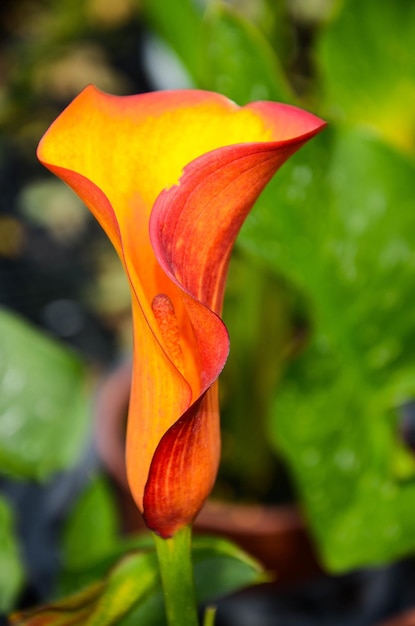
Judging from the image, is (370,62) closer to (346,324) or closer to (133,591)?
(346,324)

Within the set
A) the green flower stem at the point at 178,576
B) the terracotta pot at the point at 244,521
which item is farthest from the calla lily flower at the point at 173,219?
the terracotta pot at the point at 244,521

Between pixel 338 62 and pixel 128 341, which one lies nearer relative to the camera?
pixel 338 62

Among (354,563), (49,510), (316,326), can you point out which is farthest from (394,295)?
(49,510)

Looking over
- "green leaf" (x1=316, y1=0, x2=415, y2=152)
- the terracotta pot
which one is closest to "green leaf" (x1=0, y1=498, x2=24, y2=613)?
the terracotta pot

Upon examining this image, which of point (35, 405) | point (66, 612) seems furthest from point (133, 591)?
point (35, 405)

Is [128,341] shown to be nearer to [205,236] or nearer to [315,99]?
[315,99]

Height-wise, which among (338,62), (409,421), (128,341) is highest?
(338,62)
